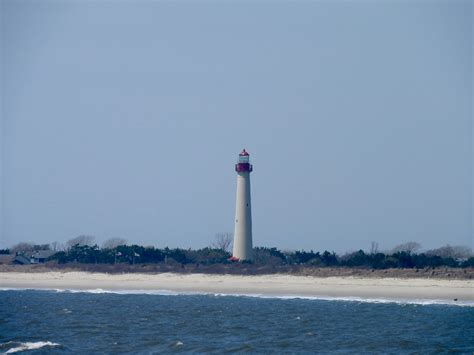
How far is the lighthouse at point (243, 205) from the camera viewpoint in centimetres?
4834

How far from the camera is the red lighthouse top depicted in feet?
160

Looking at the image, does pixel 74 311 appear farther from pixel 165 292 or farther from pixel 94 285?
pixel 94 285

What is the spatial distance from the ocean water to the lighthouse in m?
6.95

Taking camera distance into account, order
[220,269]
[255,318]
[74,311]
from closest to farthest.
Answer: [255,318], [74,311], [220,269]

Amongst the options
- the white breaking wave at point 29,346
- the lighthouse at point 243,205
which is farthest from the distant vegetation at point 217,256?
the white breaking wave at point 29,346

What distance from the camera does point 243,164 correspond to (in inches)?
1917

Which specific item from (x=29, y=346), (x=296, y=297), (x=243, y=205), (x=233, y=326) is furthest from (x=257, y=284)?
(x=29, y=346)

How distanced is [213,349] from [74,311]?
543 inches

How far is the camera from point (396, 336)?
2661 centimetres

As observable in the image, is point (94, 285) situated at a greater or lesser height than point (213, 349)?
greater

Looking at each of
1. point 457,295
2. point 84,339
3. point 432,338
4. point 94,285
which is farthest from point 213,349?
point 94,285

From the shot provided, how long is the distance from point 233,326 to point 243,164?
65.6 ft

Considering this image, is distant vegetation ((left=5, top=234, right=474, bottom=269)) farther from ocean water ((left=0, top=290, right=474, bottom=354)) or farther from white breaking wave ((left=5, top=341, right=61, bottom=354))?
white breaking wave ((left=5, top=341, right=61, bottom=354))

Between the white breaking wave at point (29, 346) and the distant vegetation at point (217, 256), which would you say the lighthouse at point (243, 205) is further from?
the white breaking wave at point (29, 346)
